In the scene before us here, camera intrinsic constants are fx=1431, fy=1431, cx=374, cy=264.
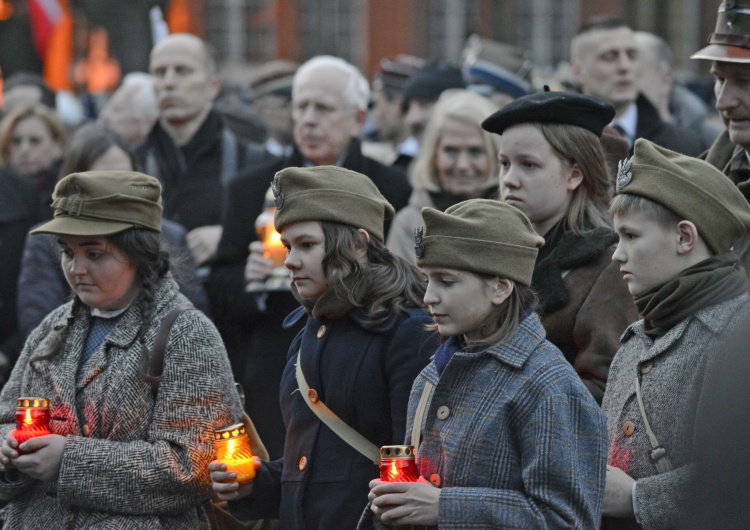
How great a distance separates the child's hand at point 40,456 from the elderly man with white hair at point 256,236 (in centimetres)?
174

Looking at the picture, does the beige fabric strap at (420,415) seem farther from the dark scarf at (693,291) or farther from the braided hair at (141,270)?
the braided hair at (141,270)

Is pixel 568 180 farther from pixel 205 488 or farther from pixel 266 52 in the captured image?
pixel 266 52

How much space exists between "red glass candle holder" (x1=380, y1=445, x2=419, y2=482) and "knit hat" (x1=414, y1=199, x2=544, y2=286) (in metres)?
0.54

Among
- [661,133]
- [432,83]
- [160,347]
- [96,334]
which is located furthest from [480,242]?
[432,83]

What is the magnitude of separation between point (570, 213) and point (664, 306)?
761 mm

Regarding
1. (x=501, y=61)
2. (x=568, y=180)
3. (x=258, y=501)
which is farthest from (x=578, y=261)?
(x=501, y=61)

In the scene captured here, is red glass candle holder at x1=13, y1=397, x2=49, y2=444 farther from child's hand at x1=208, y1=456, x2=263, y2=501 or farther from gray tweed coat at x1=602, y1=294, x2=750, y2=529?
gray tweed coat at x1=602, y1=294, x2=750, y2=529

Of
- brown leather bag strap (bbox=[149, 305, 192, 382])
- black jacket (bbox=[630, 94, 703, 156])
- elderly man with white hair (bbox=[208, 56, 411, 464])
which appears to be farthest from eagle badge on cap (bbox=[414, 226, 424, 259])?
black jacket (bbox=[630, 94, 703, 156])

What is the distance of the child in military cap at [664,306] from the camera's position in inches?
163

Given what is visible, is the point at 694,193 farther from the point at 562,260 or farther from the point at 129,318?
the point at 129,318

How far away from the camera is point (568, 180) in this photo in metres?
4.89

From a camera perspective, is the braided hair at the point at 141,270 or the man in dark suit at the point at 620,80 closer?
the braided hair at the point at 141,270

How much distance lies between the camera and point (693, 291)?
4.20m

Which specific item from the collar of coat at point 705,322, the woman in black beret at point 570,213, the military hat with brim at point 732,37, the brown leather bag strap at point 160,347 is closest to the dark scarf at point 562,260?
the woman in black beret at point 570,213
